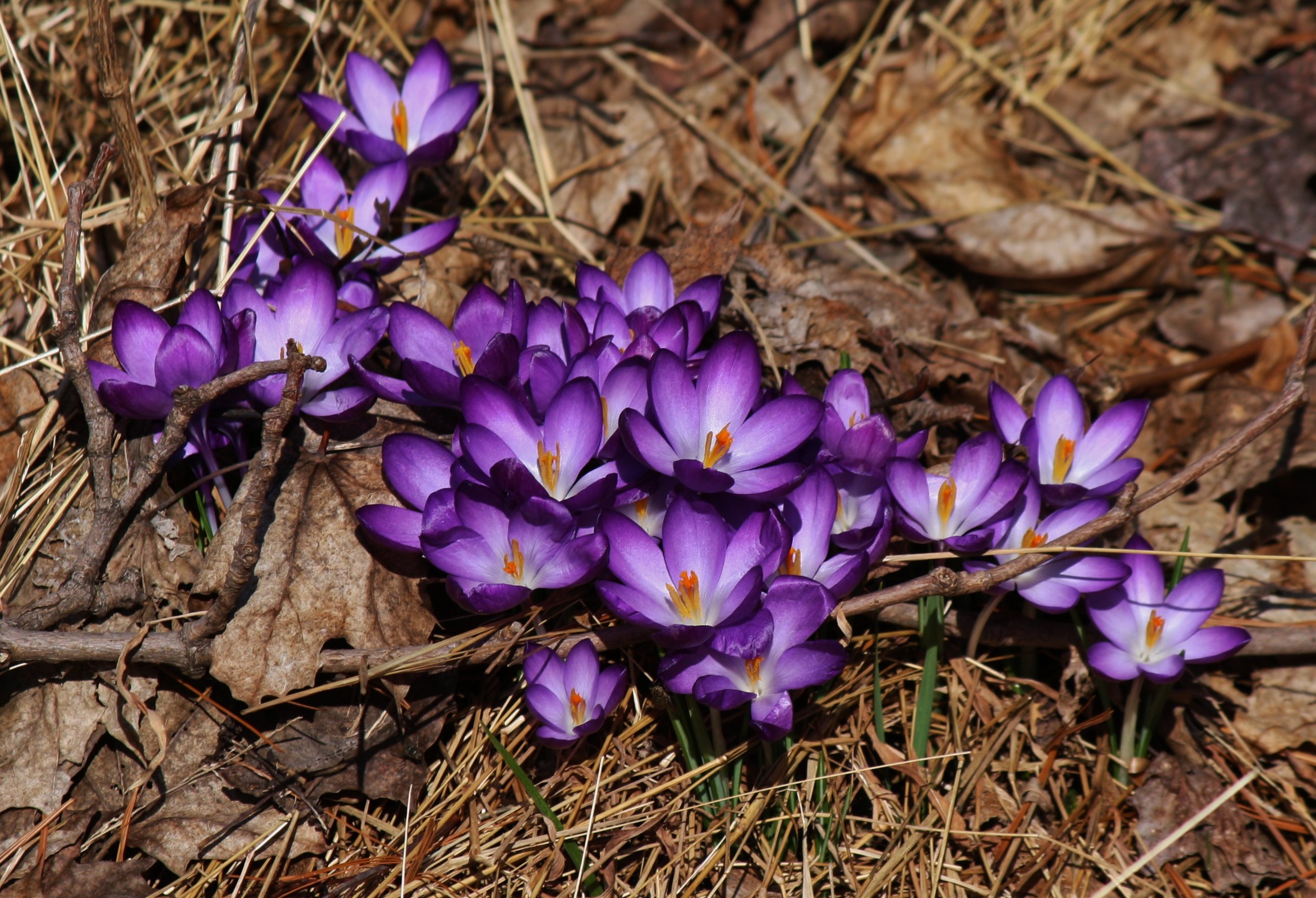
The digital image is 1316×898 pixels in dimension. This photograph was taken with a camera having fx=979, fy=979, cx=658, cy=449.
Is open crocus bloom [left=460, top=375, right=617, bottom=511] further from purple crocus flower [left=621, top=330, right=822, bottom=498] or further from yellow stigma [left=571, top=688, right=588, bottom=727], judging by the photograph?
yellow stigma [left=571, top=688, right=588, bottom=727]

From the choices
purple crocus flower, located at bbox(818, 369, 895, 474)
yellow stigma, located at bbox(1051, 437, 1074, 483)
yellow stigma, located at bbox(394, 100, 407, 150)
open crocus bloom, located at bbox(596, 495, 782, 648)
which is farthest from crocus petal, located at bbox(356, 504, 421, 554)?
yellow stigma, located at bbox(1051, 437, 1074, 483)

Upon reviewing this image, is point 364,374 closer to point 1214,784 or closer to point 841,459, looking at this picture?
point 841,459

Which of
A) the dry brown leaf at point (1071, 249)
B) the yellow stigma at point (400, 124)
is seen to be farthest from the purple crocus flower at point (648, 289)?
the dry brown leaf at point (1071, 249)

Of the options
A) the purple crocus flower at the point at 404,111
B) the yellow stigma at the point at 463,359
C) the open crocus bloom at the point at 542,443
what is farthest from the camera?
the purple crocus flower at the point at 404,111

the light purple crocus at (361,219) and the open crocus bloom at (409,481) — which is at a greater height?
the light purple crocus at (361,219)

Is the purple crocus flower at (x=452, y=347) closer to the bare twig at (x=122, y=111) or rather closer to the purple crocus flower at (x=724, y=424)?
the purple crocus flower at (x=724, y=424)

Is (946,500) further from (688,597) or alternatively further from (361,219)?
(361,219)

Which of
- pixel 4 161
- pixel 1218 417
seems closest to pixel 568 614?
pixel 1218 417
